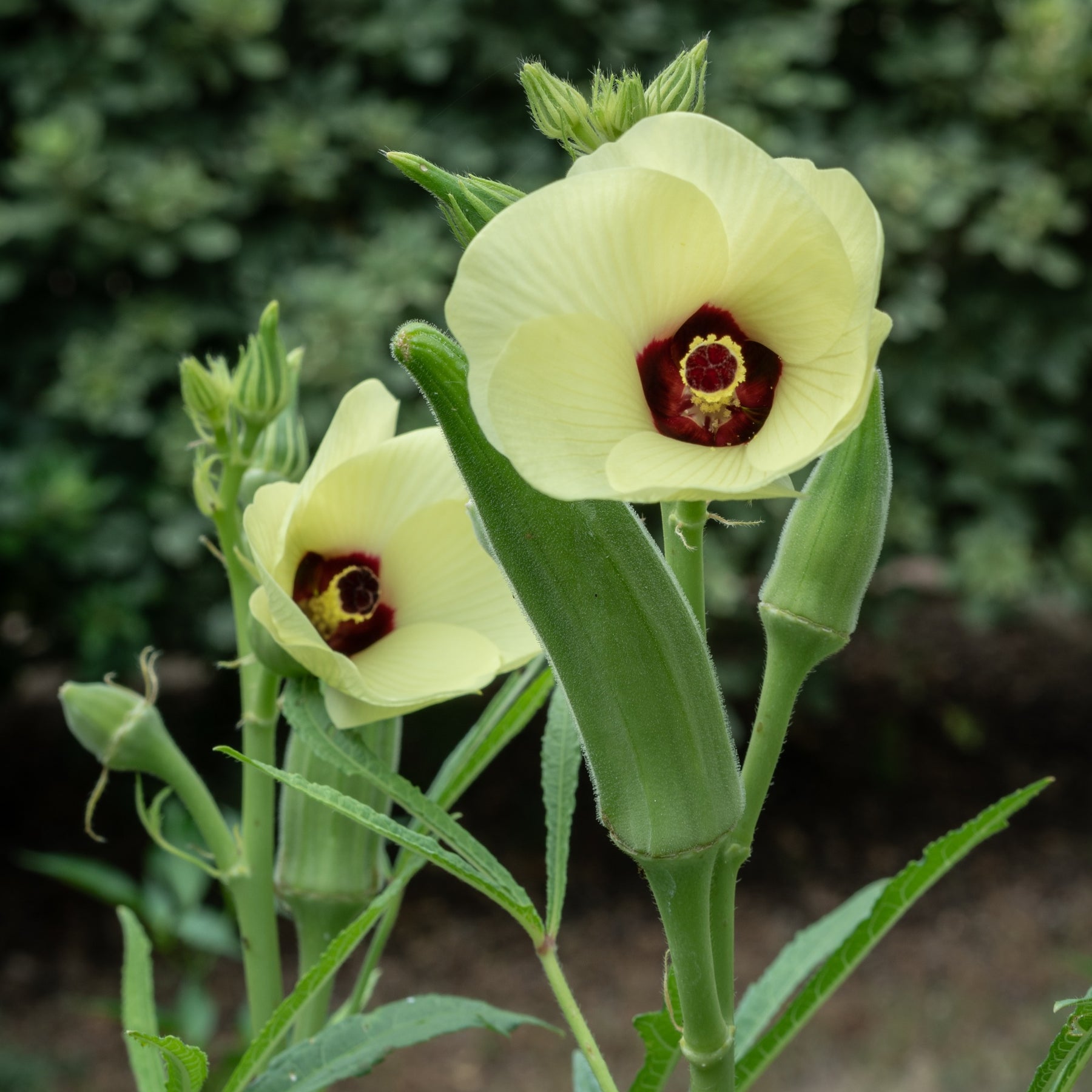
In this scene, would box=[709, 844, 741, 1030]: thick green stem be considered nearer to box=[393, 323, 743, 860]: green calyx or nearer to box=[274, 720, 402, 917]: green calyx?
box=[393, 323, 743, 860]: green calyx

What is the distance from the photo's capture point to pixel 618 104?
50 centimetres

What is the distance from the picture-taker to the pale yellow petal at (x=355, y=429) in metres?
0.65

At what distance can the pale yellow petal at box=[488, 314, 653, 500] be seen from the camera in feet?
1.38

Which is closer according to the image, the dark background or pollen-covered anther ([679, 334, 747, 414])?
pollen-covered anther ([679, 334, 747, 414])

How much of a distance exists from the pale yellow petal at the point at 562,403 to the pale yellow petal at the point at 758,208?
59 millimetres

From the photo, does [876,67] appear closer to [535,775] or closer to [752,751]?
[535,775]

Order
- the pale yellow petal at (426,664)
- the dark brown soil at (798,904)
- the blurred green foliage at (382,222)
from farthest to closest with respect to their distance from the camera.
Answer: the dark brown soil at (798,904) → the blurred green foliage at (382,222) → the pale yellow petal at (426,664)

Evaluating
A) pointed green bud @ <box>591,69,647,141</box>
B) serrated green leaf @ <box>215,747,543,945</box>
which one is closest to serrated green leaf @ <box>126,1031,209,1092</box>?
serrated green leaf @ <box>215,747,543,945</box>

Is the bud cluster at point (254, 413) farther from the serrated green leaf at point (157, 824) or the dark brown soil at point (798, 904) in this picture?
the dark brown soil at point (798, 904)

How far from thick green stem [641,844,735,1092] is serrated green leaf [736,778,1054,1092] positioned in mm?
92

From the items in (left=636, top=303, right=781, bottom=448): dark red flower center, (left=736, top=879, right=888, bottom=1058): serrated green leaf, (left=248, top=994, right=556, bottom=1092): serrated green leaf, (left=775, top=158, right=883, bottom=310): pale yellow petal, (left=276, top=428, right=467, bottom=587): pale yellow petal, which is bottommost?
(left=736, top=879, right=888, bottom=1058): serrated green leaf

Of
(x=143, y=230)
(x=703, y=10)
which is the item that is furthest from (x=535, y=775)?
(x=703, y=10)

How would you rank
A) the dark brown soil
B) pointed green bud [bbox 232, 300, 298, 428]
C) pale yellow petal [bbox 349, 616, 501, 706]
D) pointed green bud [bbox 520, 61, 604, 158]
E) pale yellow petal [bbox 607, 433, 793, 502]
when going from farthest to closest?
1. the dark brown soil
2. pointed green bud [bbox 232, 300, 298, 428]
3. pale yellow petal [bbox 349, 616, 501, 706]
4. pointed green bud [bbox 520, 61, 604, 158]
5. pale yellow petal [bbox 607, 433, 793, 502]

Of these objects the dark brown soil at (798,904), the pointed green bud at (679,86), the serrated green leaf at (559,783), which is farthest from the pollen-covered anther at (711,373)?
the dark brown soil at (798,904)
